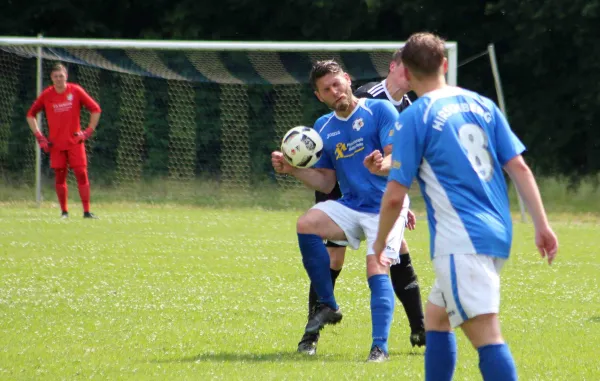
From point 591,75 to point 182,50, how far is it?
10.3 meters

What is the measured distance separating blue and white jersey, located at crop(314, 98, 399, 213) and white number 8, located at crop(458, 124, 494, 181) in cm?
199

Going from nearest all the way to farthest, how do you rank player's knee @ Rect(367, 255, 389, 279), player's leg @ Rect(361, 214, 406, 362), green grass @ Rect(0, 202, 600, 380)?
green grass @ Rect(0, 202, 600, 380), player's leg @ Rect(361, 214, 406, 362), player's knee @ Rect(367, 255, 389, 279)

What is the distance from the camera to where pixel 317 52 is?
1791 cm

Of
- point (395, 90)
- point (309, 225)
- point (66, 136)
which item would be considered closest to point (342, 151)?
point (309, 225)

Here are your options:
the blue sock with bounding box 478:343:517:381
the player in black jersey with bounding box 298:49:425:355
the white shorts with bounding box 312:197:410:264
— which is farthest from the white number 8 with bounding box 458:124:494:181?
the player in black jersey with bounding box 298:49:425:355

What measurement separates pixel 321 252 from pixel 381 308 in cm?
55

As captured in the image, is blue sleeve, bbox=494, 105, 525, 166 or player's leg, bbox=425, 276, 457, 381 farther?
player's leg, bbox=425, 276, 457, 381

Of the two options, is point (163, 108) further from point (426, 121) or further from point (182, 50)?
point (426, 121)

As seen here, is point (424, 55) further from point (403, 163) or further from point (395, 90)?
point (395, 90)

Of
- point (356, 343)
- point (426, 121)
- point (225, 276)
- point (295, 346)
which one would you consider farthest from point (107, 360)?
point (225, 276)

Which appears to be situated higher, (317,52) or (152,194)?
(317,52)

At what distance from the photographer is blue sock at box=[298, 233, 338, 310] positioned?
6168 mm

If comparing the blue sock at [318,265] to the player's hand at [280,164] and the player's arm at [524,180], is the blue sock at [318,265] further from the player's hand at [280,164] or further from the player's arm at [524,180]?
the player's arm at [524,180]

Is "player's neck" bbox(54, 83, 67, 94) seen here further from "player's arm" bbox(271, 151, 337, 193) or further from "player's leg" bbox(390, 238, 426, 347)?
"player's leg" bbox(390, 238, 426, 347)
